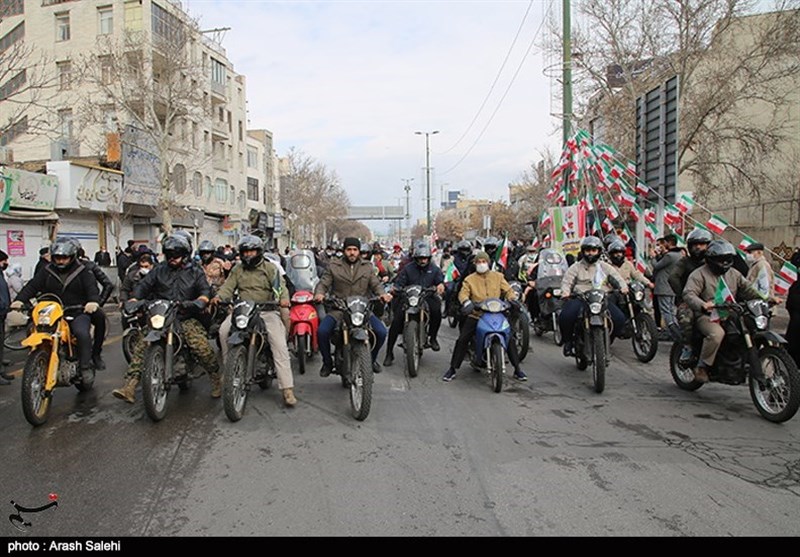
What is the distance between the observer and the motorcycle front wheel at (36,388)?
577 centimetres

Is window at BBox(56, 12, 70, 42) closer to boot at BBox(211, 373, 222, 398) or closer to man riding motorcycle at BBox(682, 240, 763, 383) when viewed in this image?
boot at BBox(211, 373, 222, 398)

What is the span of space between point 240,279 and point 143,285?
105 cm

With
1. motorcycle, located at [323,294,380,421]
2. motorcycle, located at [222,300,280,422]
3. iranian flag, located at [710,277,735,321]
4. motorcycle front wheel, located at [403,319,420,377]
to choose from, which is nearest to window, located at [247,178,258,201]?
motorcycle front wheel, located at [403,319,420,377]

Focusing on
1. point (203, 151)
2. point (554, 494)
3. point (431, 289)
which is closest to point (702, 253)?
point (431, 289)

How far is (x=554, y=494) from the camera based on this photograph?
4238 millimetres

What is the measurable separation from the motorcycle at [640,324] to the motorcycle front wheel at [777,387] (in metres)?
2.83

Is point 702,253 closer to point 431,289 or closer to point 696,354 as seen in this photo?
point 696,354

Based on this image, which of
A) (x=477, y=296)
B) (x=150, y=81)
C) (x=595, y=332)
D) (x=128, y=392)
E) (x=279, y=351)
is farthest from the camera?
(x=150, y=81)

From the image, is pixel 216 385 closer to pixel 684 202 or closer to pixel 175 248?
pixel 175 248

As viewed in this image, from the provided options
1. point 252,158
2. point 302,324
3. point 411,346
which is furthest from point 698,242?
point 252,158

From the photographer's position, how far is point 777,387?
5898 millimetres

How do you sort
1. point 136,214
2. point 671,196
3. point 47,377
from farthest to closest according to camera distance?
1. point 136,214
2. point 671,196
3. point 47,377

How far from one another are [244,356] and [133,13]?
3718 cm

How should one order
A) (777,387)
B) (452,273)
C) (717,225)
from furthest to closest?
(452,273) < (717,225) < (777,387)
